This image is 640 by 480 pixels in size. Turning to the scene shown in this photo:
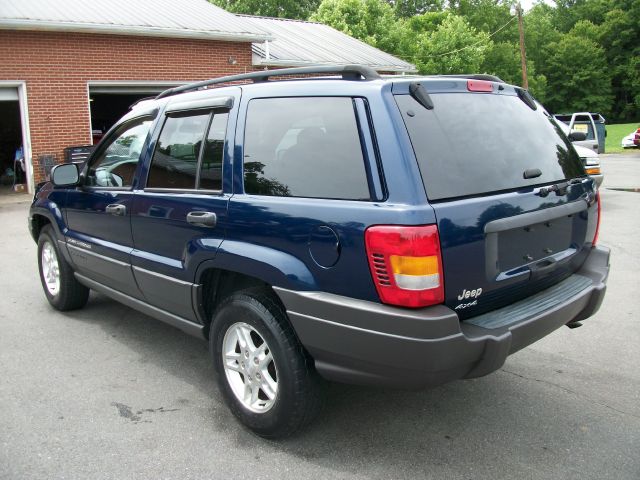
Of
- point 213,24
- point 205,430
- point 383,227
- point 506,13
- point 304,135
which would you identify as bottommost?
point 205,430

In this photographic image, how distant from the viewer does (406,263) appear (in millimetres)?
2629

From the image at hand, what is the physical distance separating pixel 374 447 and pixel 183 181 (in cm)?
195

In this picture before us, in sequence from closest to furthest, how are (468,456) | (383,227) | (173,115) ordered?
(383,227)
(468,456)
(173,115)

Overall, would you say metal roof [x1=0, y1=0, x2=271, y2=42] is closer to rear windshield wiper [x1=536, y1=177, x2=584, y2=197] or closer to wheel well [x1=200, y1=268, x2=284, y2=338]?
wheel well [x1=200, y1=268, x2=284, y2=338]

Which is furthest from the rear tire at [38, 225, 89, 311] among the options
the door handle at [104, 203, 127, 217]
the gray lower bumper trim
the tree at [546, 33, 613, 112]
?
the tree at [546, 33, 613, 112]

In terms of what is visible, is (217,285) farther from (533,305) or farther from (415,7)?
(415,7)

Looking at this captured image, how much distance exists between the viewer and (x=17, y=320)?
539 centimetres

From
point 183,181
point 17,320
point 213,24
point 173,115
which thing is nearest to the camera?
point 183,181

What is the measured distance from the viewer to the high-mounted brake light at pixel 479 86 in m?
3.22

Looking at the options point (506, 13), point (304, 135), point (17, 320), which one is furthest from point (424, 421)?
point (506, 13)

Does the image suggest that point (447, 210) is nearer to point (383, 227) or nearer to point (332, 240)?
point (383, 227)

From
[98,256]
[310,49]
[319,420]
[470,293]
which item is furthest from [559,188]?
[310,49]

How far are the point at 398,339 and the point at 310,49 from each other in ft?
61.5

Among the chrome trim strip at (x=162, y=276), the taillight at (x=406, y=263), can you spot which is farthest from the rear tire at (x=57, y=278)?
the taillight at (x=406, y=263)
